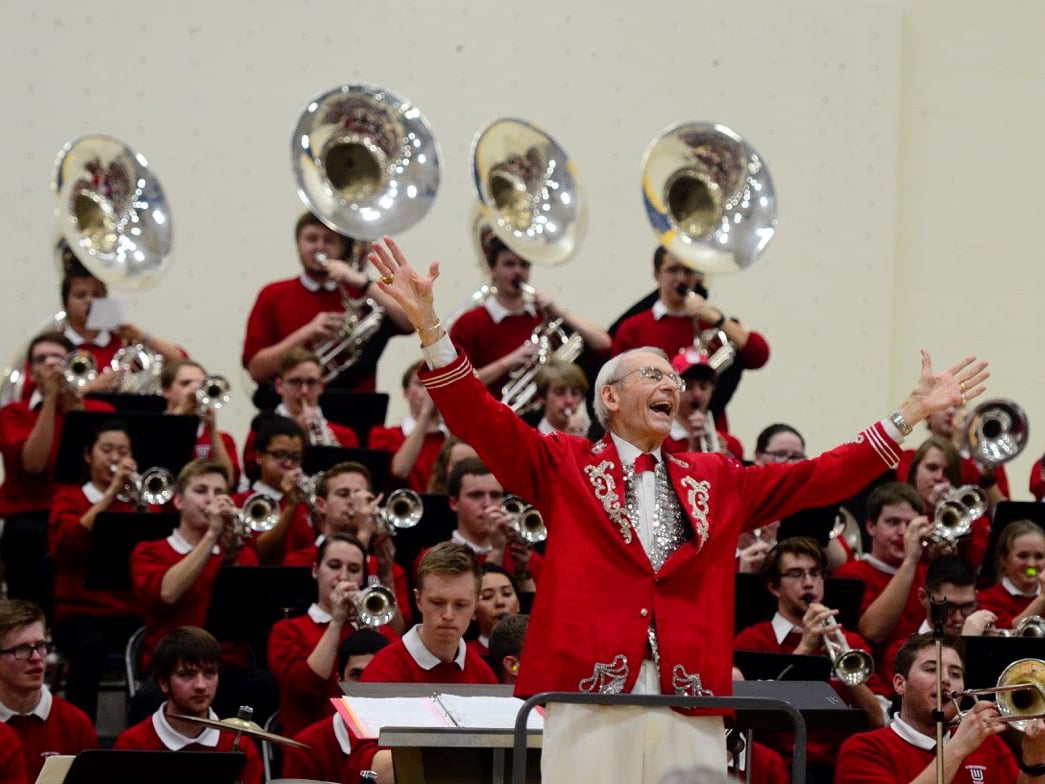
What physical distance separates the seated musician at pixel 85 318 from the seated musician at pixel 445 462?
1.51m

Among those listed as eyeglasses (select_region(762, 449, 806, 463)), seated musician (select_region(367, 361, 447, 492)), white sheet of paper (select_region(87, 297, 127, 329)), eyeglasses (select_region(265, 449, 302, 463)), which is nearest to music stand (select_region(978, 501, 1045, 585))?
eyeglasses (select_region(762, 449, 806, 463))

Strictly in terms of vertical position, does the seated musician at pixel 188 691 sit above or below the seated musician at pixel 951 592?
below

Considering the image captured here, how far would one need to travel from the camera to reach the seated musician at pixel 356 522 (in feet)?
20.3

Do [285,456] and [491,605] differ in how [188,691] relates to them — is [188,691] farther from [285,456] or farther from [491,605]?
[285,456]

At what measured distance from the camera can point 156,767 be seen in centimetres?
415

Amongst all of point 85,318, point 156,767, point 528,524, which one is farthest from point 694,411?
point 156,767

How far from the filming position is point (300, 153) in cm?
791

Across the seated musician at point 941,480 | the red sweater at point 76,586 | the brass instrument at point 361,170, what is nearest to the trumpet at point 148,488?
the red sweater at point 76,586

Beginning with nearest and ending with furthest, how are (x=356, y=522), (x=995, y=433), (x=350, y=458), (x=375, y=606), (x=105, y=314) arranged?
(x=375, y=606) < (x=356, y=522) < (x=350, y=458) < (x=995, y=433) < (x=105, y=314)

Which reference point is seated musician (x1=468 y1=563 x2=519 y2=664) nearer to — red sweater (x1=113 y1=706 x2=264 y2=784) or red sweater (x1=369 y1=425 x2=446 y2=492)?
red sweater (x1=113 y1=706 x2=264 y2=784)

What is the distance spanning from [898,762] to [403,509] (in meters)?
2.05

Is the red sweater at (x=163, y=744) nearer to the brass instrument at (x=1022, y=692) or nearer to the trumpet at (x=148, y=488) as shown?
the trumpet at (x=148, y=488)

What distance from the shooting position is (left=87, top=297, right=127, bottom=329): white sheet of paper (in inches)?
301

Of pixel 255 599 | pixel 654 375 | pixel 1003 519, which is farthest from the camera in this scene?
pixel 1003 519
